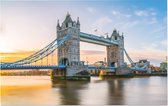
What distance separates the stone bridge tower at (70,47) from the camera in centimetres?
2914

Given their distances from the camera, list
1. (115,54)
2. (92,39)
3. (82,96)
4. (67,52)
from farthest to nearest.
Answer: (115,54), (92,39), (67,52), (82,96)

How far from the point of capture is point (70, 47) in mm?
29516

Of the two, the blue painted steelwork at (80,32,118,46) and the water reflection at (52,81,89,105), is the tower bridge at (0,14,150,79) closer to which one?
the blue painted steelwork at (80,32,118,46)

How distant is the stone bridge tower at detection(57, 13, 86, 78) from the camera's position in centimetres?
2914

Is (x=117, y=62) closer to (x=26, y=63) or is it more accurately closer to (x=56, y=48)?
(x=56, y=48)

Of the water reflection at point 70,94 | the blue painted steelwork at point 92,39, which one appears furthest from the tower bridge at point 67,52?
the water reflection at point 70,94

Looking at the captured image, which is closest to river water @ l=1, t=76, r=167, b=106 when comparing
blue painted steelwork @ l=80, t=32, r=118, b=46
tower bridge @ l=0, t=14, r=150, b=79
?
tower bridge @ l=0, t=14, r=150, b=79

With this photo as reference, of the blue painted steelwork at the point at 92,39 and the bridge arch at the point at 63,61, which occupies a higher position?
→ the blue painted steelwork at the point at 92,39

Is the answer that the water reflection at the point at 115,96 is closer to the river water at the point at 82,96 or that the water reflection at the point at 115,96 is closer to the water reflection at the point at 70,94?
the river water at the point at 82,96

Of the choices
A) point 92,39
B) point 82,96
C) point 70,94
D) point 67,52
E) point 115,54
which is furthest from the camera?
point 115,54

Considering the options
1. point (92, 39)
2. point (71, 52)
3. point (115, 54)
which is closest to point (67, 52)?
point (71, 52)

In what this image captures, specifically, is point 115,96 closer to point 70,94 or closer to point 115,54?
point 70,94

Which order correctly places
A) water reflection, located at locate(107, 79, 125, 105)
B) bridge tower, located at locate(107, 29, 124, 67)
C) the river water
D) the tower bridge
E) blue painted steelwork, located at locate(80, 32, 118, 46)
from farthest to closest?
bridge tower, located at locate(107, 29, 124, 67) → blue painted steelwork, located at locate(80, 32, 118, 46) → the tower bridge → the river water → water reflection, located at locate(107, 79, 125, 105)

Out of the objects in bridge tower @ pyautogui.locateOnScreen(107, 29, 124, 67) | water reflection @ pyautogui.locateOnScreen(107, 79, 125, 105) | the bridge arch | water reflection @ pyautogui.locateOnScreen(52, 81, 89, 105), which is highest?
bridge tower @ pyautogui.locateOnScreen(107, 29, 124, 67)
